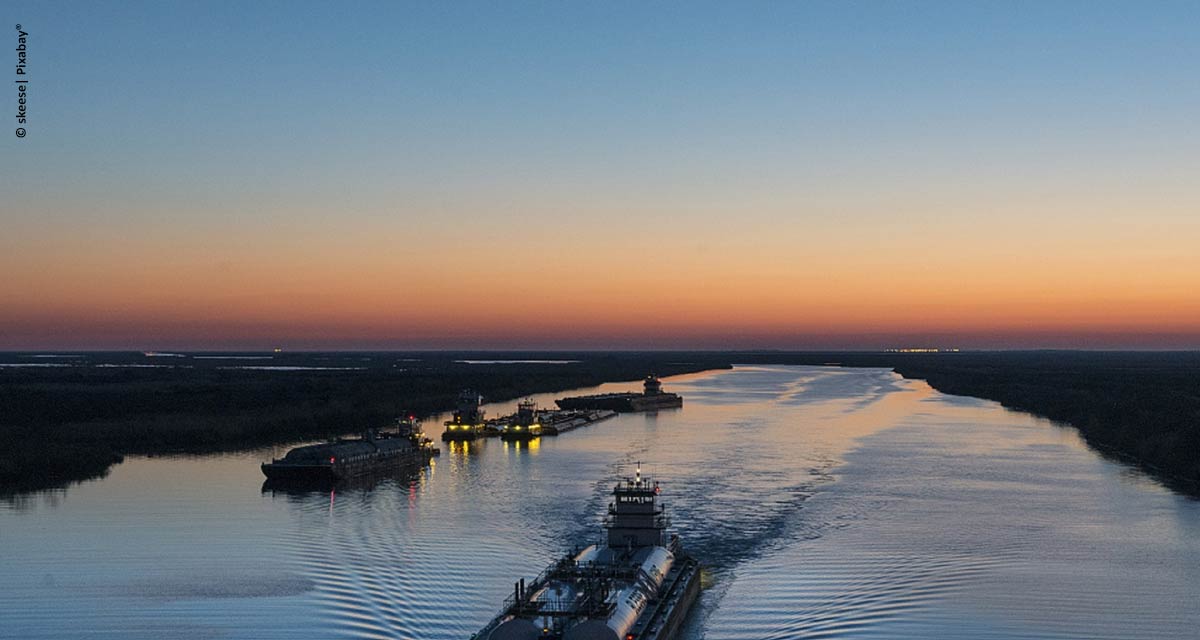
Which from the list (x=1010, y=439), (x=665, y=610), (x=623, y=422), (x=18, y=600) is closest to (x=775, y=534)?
(x=665, y=610)

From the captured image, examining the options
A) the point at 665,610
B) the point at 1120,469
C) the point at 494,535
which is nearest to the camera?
the point at 665,610

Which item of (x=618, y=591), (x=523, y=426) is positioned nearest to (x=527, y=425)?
(x=523, y=426)

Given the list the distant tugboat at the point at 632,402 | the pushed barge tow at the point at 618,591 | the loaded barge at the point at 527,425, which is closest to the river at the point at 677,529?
the pushed barge tow at the point at 618,591

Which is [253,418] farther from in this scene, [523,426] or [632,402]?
[632,402]

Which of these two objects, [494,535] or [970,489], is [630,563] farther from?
[970,489]

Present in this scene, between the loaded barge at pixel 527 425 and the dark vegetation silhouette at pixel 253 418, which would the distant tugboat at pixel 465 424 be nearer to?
the loaded barge at pixel 527 425
